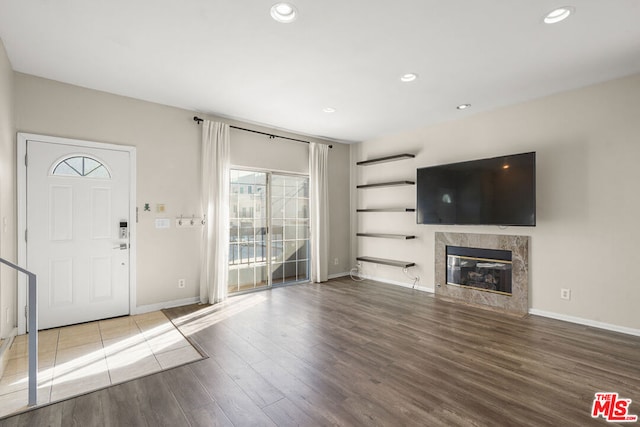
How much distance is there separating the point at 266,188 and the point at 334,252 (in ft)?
6.64

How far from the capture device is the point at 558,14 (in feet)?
7.75

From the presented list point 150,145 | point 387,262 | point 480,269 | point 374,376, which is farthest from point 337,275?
point 150,145

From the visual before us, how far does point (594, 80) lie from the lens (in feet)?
11.6

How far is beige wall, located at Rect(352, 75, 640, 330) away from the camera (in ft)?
11.2

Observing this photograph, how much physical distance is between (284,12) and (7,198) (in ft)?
10.6

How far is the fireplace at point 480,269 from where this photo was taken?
14.3 feet

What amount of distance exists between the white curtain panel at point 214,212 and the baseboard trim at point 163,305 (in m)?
0.16

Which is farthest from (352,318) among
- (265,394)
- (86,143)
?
(86,143)

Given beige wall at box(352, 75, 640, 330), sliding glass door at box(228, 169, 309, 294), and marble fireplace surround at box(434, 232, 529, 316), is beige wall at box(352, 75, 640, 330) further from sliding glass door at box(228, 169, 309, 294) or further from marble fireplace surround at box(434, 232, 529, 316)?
sliding glass door at box(228, 169, 309, 294)

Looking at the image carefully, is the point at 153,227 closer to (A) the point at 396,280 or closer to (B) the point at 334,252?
(B) the point at 334,252

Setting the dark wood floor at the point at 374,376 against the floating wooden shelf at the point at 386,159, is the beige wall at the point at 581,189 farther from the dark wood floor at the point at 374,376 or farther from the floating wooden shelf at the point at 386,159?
the floating wooden shelf at the point at 386,159

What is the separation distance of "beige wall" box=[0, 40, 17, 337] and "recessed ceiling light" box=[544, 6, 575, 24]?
4658mm

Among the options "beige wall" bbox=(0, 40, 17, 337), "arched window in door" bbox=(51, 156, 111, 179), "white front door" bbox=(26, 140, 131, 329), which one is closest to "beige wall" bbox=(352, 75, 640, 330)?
"white front door" bbox=(26, 140, 131, 329)

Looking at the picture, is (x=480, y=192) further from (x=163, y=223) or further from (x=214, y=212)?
(x=163, y=223)
